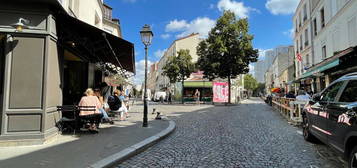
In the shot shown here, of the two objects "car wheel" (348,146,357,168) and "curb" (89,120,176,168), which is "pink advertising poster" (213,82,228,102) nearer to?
"curb" (89,120,176,168)

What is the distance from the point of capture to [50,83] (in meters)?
5.11

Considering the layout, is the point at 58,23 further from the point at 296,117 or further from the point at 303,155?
the point at 296,117

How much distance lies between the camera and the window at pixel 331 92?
13.2 ft

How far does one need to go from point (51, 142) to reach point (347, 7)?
1762 centimetres

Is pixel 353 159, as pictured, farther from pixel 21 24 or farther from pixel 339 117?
pixel 21 24

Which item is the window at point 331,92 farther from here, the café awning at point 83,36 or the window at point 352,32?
the window at point 352,32

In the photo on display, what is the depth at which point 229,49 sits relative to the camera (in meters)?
21.9

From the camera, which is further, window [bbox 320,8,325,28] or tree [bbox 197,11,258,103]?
tree [bbox 197,11,258,103]

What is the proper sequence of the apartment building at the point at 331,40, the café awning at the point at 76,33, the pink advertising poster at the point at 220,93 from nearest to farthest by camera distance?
the café awning at the point at 76,33 < the apartment building at the point at 331,40 < the pink advertising poster at the point at 220,93

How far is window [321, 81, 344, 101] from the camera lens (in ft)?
13.2

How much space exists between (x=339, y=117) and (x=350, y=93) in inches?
22.0

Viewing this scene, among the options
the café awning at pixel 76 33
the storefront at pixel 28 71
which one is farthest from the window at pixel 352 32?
the storefront at pixel 28 71

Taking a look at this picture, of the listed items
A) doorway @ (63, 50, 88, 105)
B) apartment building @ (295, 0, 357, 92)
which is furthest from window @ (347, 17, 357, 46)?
doorway @ (63, 50, 88, 105)

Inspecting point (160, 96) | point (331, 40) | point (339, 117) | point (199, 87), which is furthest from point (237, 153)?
point (160, 96)
